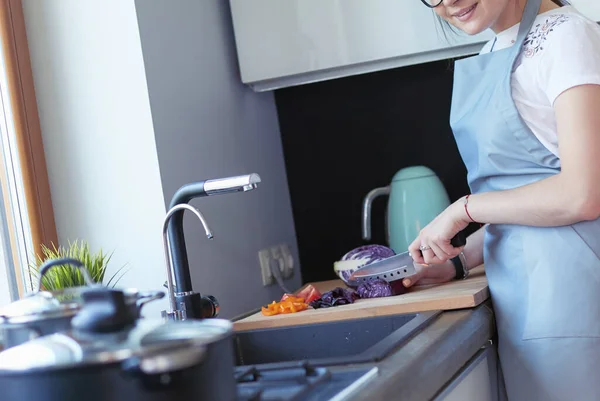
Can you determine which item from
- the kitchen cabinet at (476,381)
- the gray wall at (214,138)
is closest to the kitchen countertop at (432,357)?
the kitchen cabinet at (476,381)

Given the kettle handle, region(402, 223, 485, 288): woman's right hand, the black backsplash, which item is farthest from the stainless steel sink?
the black backsplash

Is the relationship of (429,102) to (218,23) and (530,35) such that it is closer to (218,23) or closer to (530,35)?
(218,23)

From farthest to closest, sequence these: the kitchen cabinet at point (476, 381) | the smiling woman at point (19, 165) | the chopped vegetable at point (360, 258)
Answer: the chopped vegetable at point (360, 258)
the smiling woman at point (19, 165)
the kitchen cabinet at point (476, 381)

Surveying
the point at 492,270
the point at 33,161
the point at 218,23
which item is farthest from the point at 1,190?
the point at 492,270

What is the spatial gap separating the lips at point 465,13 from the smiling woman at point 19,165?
82 centimetres

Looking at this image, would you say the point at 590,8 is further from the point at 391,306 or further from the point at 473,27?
the point at 391,306

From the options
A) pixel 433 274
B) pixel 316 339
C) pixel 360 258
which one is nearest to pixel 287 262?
pixel 360 258

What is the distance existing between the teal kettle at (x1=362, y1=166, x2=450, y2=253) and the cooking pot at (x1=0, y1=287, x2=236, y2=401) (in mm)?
1223

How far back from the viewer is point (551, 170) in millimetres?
1342

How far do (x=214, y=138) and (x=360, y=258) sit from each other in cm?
41

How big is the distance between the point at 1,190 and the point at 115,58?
1.07 ft

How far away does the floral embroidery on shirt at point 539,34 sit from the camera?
4.30 ft

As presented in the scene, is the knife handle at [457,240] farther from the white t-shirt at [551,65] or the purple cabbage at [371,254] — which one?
the purple cabbage at [371,254]

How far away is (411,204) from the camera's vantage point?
192cm
